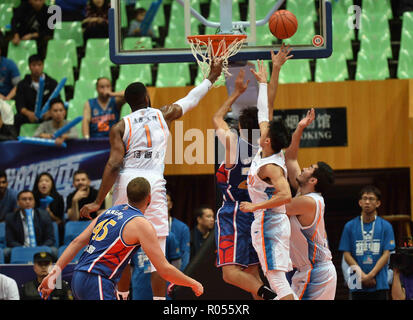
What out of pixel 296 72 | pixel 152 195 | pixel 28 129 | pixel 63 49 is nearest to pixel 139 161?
pixel 152 195

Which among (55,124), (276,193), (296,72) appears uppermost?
(296,72)

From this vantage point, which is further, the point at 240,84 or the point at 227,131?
the point at 240,84

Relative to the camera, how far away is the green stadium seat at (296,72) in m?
11.4

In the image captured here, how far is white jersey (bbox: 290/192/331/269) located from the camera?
23.5 ft

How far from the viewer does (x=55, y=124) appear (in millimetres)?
10445

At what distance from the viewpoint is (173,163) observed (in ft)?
35.1

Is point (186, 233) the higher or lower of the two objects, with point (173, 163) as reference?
lower

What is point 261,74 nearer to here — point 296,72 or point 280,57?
point 280,57

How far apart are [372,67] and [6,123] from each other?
5.29 meters
